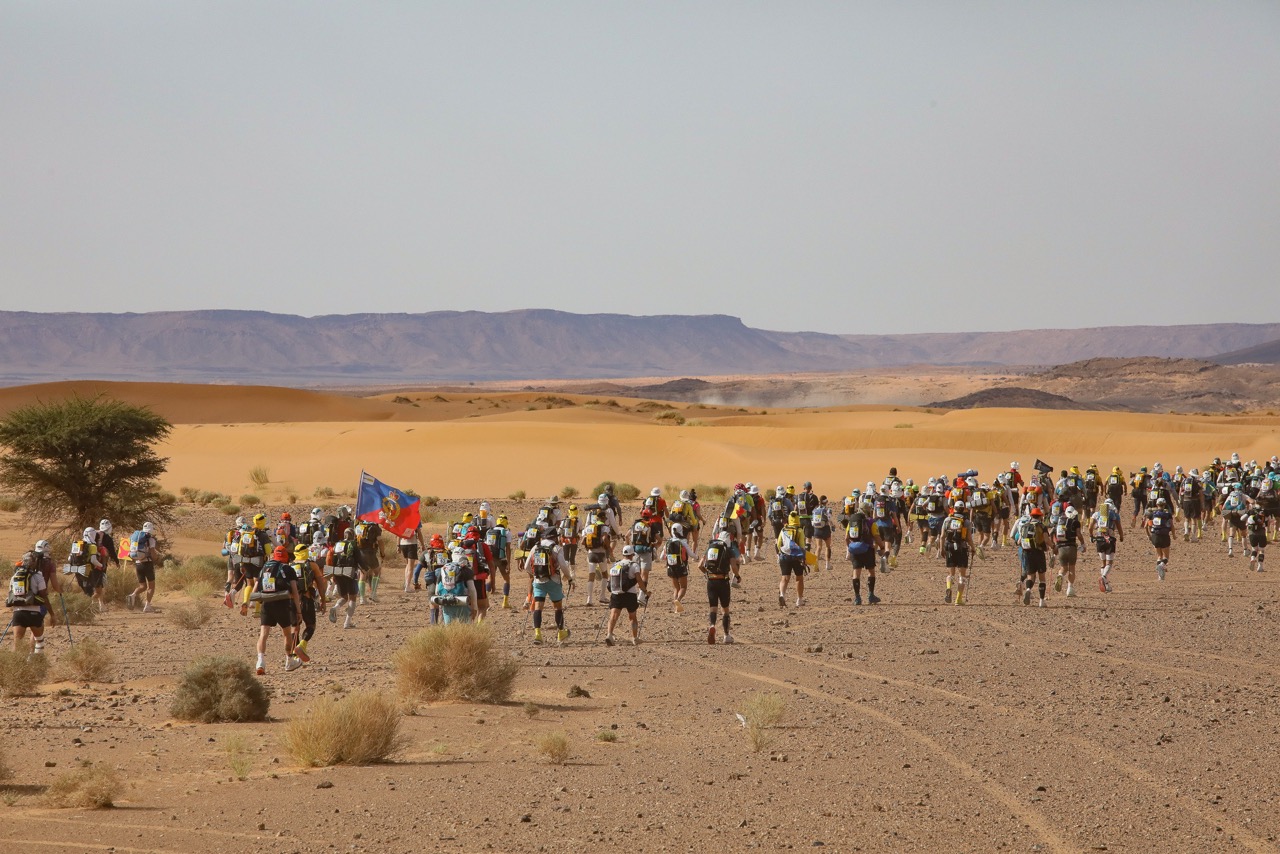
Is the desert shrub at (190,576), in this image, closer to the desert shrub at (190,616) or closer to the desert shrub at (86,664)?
the desert shrub at (190,616)

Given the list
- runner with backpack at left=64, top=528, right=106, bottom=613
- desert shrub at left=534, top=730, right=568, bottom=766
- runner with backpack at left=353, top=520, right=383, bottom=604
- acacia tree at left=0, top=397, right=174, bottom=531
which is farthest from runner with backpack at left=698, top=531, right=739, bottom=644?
acacia tree at left=0, top=397, right=174, bottom=531

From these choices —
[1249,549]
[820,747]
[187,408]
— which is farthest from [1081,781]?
[187,408]

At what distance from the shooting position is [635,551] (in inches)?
780

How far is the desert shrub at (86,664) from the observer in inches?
578

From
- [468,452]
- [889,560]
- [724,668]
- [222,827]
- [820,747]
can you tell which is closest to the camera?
[222,827]

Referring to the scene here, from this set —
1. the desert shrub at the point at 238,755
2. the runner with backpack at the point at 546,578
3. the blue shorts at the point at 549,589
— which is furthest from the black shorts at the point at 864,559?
the desert shrub at the point at 238,755

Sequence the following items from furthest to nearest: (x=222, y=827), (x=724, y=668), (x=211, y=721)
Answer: (x=724, y=668) → (x=211, y=721) → (x=222, y=827)

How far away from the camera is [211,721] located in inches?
498

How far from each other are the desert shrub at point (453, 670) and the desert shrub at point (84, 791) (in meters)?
3.92

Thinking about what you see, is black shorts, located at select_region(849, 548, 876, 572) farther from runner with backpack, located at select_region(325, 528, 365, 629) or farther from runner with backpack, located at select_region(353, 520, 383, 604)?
runner with backpack, located at select_region(325, 528, 365, 629)

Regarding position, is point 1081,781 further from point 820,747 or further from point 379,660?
point 379,660

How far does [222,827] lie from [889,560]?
18378 mm

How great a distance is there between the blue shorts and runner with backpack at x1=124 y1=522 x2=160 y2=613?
6375mm

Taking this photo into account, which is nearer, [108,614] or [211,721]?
[211,721]
